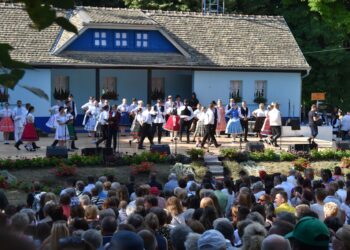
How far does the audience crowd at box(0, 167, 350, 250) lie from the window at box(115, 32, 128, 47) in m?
19.3

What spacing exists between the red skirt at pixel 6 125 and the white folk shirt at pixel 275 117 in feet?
34.3

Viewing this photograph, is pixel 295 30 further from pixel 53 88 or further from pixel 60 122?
pixel 60 122

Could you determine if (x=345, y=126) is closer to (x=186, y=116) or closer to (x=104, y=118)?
(x=186, y=116)

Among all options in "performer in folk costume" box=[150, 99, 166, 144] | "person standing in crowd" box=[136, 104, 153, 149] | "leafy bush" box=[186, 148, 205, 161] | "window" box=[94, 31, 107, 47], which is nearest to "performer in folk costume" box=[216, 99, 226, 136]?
"performer in folk costume" box=[150, 99, 166, 144]

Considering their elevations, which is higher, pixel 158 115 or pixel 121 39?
pixel 121 39

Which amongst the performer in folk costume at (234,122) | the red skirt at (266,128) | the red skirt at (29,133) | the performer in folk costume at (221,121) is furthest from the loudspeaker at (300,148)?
the red skirt at (29,133)

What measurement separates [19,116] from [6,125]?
28.0 inches

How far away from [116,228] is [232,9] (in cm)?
3831

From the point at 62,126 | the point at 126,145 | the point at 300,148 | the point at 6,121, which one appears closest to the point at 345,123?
the point at 300,148

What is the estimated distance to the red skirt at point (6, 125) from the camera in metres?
25.3

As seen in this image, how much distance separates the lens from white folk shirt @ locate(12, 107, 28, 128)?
2497 cm

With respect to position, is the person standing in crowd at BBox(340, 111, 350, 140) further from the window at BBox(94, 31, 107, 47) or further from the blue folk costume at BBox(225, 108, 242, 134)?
the window at BBox(94, 31, 107, 47)

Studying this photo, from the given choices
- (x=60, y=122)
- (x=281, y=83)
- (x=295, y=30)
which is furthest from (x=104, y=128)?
(x=295, y=30)

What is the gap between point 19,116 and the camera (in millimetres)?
25047
